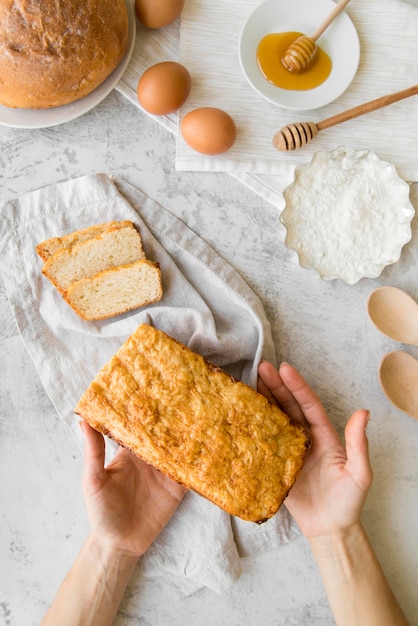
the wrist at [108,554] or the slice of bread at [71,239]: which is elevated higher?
the slice of bread at [71,239]

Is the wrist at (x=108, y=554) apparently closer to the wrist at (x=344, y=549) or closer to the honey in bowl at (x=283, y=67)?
the wrist at (x=344, y=549)

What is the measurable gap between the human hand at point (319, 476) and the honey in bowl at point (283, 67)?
0.96 metres

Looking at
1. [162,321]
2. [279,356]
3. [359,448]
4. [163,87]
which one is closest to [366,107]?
[163,87]

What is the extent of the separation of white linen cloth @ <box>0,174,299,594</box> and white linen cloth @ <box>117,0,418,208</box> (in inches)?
11.4

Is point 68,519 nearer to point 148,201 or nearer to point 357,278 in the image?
point 148,201

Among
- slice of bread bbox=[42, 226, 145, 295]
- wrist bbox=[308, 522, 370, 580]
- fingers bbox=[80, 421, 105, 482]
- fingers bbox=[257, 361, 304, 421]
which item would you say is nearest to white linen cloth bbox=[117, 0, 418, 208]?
slice of bread bbox=[42, 226, 145, 295]

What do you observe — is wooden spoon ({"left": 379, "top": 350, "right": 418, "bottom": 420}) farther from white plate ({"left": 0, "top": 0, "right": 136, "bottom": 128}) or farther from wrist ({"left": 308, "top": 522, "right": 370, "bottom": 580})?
white plate ({"left": 0, "top": 0, "right": 136, "bottom": 128})

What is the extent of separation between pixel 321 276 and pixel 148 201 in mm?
640

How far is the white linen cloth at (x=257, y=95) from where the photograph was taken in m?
2.00

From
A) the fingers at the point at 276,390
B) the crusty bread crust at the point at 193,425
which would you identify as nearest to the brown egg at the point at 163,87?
Result: the crusty bread crust at the point at 193,425

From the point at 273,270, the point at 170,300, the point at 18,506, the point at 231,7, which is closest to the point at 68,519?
the point at 18,506

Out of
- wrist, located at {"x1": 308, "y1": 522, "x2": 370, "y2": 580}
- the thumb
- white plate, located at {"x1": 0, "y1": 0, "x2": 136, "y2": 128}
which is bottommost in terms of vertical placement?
wrist, located at {"x1": 308, "y1": 522, "x2": 370, "y2": 580}

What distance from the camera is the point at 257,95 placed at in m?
2.02

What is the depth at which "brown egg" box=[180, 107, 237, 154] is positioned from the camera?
1856 millimetres
